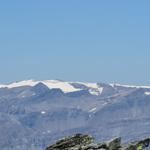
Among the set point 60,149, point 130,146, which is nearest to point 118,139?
point 130,146

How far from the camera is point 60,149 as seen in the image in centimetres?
4225

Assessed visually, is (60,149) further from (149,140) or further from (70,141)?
(149,140)

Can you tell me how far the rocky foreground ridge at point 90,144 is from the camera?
40.3 metres

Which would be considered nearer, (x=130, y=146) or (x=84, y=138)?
(x=130, y=146)

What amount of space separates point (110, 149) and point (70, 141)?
356 cm

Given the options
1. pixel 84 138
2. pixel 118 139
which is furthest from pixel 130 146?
pixel 84 138

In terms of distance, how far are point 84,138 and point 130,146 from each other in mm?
4182

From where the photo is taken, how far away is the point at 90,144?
4138cm

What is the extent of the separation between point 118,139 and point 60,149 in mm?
3921

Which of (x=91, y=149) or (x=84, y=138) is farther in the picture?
(x=84, y=138)

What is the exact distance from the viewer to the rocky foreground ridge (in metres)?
40.3

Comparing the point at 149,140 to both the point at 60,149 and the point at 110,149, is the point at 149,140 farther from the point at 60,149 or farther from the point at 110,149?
the point at 60,149

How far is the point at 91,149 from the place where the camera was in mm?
40156

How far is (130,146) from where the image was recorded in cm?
4031
